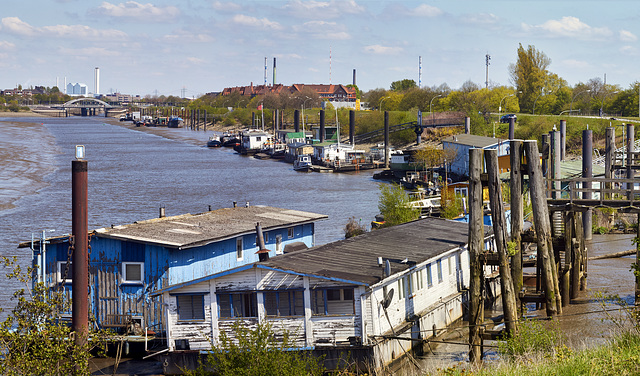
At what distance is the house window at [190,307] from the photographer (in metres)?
20.4

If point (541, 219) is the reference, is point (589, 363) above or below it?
below

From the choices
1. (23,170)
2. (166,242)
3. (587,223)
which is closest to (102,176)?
(23,170)

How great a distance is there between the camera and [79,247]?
65.6ft

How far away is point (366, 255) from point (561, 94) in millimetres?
106863

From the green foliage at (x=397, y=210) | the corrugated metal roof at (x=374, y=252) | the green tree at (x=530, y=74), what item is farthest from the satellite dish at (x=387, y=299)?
the green tree at (x=530, y=74)

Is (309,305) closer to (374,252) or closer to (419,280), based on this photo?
(374,252)

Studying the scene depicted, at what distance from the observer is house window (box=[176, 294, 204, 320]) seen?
803 inches

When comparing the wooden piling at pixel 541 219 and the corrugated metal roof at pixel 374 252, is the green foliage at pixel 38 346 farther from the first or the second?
the wooden piling at pixel 541 219

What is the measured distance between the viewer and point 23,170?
85188mm

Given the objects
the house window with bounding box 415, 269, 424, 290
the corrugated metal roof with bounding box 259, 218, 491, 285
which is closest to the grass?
the corrugated metal roof with bounding box 259, 218, 491, 285

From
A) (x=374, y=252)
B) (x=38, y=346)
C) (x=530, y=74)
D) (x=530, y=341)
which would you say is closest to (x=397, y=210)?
(x=374, y=252)

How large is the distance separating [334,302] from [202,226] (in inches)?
325

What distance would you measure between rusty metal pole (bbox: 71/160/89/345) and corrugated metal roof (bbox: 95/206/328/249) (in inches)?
116

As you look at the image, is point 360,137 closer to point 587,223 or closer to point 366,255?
point 587,223
